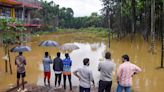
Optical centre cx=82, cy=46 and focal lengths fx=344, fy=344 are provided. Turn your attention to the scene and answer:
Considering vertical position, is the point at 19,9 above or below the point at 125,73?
above

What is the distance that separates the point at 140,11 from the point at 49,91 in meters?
37.3

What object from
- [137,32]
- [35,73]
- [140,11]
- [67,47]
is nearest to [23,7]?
[140,11]

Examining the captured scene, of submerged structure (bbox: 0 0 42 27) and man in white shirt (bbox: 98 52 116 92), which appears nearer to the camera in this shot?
man in white shirt (bbox: 98 52 116 92)

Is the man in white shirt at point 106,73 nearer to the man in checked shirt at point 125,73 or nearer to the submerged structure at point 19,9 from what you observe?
the man in checked shirt at point 125,73

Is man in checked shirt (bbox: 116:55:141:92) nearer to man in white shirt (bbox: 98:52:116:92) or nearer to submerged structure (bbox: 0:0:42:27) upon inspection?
Answer: man in white shirt (bbox: 98:52:116:92)

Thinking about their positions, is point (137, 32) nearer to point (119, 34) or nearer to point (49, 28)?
point (119, 34)

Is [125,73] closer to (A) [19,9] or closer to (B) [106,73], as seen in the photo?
(B) [106,73]

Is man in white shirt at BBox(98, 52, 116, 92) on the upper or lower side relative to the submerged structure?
lower

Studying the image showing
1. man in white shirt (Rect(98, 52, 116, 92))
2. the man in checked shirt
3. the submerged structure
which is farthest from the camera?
the submerged structure

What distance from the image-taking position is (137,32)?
54.4 m

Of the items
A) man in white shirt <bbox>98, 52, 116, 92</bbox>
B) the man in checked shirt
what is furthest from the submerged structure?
the man in checked shirt

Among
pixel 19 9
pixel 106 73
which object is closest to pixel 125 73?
pixel 106 73

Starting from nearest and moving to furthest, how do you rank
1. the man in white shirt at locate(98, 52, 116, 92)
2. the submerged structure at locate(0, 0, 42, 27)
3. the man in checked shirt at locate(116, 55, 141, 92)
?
the man in checked shirt at locate(116, 55, 141, 92) < the man in white shirt at locate(98, 52, 116, 92) < the submerged structure at locate(0, 0, 42, 27)

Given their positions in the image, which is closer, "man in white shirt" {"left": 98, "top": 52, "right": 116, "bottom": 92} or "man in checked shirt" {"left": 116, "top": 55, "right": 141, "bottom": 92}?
"man in checked shirt" {"left": 116, "top": 55, "right": 141, "bottom": 92}
